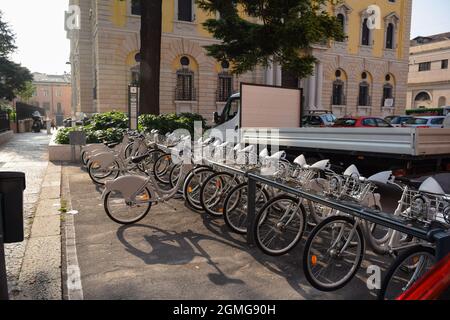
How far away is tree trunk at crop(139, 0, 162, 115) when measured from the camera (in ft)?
49.9

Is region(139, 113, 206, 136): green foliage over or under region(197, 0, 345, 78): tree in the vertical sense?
under

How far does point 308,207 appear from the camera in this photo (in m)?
5.12

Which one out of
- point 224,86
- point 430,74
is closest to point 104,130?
point 224,86

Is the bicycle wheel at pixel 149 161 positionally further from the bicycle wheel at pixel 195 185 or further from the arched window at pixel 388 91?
the arched window at pixel 388 91

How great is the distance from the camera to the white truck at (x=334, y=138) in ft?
20.2

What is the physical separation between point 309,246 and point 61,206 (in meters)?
4.65

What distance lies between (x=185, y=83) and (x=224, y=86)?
10.5 feet

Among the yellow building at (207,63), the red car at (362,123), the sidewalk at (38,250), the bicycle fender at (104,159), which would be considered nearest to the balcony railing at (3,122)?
the yellow building at (207,63)

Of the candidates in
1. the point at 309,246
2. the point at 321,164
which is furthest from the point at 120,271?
the point at 321,164

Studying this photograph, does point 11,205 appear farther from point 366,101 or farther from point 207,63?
point 366,101

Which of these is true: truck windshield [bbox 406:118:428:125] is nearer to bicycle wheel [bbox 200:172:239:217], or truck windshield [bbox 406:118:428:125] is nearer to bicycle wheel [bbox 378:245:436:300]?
bicycle wheel [bbox 200:172:239:217]

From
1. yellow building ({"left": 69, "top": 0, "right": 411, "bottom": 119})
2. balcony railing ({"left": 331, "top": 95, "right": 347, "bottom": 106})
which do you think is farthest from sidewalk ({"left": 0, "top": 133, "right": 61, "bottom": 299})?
balcony railing ({"left": 331, "top": 95, "right": 347, "bottom": 106})

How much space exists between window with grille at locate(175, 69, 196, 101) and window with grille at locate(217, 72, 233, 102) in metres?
2.22
